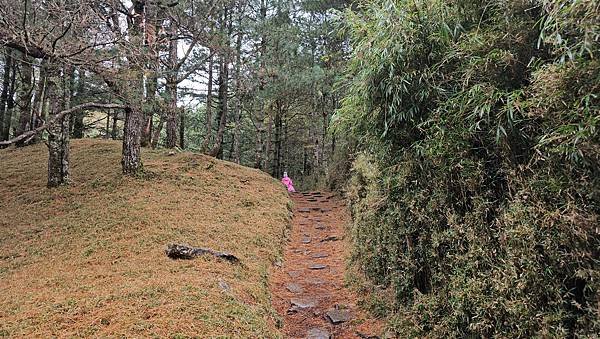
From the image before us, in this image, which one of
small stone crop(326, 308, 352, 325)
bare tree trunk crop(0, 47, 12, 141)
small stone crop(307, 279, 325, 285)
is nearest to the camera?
small stone crop(326, 308, 352, 325)

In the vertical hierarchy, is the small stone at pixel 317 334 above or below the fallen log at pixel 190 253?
below

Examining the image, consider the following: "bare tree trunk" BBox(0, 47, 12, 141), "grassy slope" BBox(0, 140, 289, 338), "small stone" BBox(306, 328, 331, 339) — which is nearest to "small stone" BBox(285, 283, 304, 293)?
"grassy slope" BBox(0, 140, 289, 338)

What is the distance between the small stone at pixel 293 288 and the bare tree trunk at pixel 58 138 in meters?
4.97

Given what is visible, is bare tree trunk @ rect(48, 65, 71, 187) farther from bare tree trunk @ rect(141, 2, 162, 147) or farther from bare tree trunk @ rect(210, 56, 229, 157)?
bare tree trunk @ rect(210, 56, 229, 157)

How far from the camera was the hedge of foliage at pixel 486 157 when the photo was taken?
1.75 metres

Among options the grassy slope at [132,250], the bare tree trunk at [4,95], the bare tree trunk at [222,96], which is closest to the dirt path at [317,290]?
the grassy slope at [132,250]

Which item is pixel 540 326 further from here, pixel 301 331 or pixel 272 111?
pixel 272 111

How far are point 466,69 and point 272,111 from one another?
1173 cm

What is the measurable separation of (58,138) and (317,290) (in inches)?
222

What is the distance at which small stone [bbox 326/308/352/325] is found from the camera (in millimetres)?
3697

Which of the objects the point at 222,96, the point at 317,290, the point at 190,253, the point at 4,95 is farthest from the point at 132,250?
the point at 4,95

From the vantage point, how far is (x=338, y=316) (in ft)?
12.4

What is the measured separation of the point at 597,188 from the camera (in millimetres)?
1700

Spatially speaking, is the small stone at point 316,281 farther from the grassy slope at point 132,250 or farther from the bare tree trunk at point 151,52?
the bare tree trunk at point 151,52
